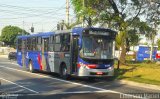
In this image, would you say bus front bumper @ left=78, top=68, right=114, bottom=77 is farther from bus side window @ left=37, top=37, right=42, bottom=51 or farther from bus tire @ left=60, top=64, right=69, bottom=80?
bus side window @ left=37, top=37, right=42, bottom=51

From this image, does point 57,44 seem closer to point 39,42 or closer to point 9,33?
point 39,42

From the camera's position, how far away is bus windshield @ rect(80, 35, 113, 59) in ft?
74.2

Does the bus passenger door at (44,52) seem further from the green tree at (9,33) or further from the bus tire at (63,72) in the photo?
the green tree at (9,33)

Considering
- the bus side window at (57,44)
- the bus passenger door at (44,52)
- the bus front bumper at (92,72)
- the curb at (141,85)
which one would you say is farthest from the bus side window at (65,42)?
the curb at (141,85)

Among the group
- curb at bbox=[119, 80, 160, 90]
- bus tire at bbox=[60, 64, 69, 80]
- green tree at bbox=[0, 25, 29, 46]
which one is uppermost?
green tree at bbox=[0, 25, 29, 46]

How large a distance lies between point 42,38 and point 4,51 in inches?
2937

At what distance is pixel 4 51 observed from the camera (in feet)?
332

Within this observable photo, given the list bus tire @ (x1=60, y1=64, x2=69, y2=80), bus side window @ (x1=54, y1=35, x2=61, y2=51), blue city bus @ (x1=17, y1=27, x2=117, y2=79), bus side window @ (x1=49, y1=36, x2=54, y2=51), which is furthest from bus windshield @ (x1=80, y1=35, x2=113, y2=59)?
bus side window @ (x1=49, y1=36, x2=54, y2=51)

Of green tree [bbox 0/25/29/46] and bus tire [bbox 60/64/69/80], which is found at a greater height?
green tree [bbox 0/25/29/46]

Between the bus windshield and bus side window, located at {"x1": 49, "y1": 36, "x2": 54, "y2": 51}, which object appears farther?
bus side window, located at {"x1": 49, "y1": 36, "x2": 54, "y2": 51}

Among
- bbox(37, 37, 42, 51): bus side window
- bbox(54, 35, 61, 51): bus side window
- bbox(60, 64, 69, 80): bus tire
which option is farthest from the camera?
bbox(37, 37, 42, 51): bus side window

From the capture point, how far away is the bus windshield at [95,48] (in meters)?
22.6

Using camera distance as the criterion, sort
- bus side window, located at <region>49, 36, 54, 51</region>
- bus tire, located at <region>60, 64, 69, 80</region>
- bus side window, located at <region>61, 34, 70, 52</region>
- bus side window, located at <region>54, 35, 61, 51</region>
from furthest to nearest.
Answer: bus side window, located at <region>49, 36, 54, 51</region> < bus side window, located at <region>54, 35, 61, 51</region> < bus tire, located at <region>60, 64, 69, 80</region> < bus side window, located at <region>61, 34, 70, 52</region>

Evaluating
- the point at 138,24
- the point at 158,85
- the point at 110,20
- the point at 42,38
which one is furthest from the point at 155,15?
the point at 158,85
